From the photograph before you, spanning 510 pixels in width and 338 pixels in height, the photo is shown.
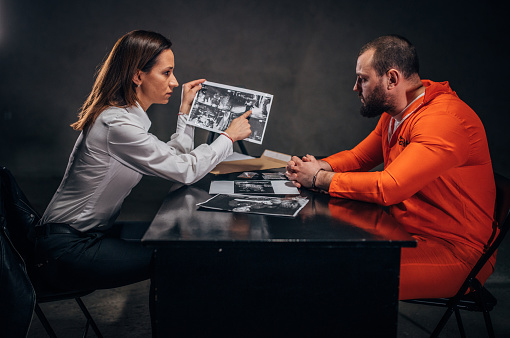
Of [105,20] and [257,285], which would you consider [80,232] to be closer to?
[257,285]

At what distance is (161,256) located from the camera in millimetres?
1229

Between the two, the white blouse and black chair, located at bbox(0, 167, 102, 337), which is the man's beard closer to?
the white blouse

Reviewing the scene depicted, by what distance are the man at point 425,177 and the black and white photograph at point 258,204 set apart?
7.6 inches

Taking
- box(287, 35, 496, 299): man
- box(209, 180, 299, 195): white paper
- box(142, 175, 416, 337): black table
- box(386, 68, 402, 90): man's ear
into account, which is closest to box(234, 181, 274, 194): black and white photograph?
box(209, 180, 299, 195): white paper

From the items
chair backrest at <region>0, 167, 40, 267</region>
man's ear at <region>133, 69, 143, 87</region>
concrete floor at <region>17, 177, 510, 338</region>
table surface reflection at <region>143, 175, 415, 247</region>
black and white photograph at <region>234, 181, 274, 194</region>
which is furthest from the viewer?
concrete floor at <region>17, 177, 510, 338</region>

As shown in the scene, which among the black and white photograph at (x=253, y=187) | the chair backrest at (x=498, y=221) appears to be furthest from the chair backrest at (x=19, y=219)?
the chair backrest at (x=498, y=221)

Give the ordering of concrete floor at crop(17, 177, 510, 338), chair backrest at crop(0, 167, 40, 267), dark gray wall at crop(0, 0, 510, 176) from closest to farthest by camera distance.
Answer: chair backrest at crop(0, 167, 40, 267) < concrete floor at crop(17, 177, 510, 338) < dark gray wall at crop(0, 0, 510, 176)

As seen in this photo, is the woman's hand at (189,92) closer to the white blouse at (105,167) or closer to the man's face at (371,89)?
the white blouse at (105,167)

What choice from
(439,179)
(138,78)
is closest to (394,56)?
(439,179)

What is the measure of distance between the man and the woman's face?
68cm

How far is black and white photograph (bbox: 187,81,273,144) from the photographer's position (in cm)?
207

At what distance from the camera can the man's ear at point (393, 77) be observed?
1775 mm

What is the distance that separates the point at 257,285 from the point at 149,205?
3191 mm

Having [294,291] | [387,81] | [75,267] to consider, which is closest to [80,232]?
[75,267]
